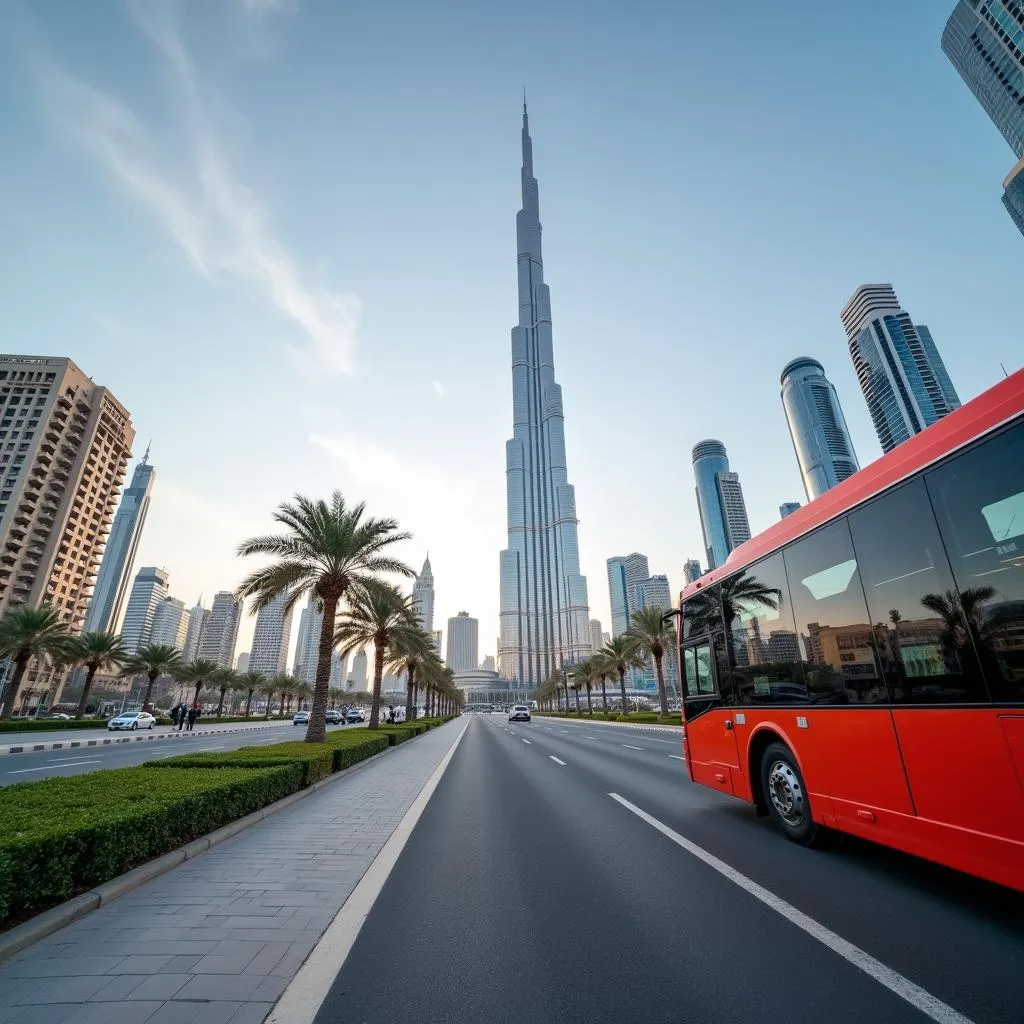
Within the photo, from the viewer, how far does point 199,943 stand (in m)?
3.79

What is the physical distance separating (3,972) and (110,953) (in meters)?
0.57

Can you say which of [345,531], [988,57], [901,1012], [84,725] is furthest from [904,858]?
[988,57]

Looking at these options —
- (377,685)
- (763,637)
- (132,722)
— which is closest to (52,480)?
(132,722)

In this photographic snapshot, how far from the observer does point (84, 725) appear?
3609 centimetres

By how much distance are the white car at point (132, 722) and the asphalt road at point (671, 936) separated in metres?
39.6

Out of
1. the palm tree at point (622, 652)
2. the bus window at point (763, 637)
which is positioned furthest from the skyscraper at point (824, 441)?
the bus window at point (763, 637)

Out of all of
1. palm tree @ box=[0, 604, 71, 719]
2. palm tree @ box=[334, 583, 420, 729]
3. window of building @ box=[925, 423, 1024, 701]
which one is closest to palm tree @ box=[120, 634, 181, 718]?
palm tree @ box=[0, 604, 71, 719]

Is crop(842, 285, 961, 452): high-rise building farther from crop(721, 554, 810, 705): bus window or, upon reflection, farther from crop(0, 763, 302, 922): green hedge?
crop(0, 763, 302, 922): green hedge

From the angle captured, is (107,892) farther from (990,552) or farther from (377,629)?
(377,629)

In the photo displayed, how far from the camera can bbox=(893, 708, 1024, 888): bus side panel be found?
3736 millimetres

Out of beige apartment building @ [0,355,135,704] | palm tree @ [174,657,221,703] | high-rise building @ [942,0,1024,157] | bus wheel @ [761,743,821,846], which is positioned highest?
high-rise building @ [942,0,1024,157]

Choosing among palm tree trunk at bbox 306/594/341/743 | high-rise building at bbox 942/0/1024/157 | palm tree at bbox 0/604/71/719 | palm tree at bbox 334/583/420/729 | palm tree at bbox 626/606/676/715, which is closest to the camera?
palm tree trunk at bbox 306/594/341/743

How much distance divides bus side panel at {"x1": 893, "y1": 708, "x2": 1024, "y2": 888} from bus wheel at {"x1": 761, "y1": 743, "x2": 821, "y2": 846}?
1.82 meters

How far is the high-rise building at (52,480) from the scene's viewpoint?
8125cm
